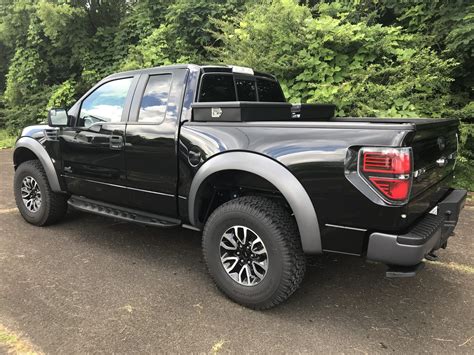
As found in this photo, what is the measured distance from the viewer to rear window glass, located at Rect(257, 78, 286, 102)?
4.30 m

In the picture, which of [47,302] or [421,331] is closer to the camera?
[421,331]

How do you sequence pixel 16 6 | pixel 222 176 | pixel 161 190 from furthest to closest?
pixel 16 6, pixel 161 190, pixel 222 176

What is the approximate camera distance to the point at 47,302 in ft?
9.87

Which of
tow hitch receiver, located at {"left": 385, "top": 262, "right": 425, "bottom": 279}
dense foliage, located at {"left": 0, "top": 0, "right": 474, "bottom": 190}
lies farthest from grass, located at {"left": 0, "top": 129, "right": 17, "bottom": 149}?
tow hitch receiver, located at {"left": 385, "top": 262, "right": 425, "bottom": 279}

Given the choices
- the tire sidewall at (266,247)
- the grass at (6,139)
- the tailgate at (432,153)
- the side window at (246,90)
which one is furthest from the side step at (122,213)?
the grass at (6,139)

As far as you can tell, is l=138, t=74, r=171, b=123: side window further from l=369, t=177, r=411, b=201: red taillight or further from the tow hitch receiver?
the tow hitch receiver

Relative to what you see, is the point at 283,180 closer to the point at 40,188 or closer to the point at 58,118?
the point at 58,118

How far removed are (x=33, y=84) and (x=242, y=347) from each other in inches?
468

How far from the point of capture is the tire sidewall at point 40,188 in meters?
4.56

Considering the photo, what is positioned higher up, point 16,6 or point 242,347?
point 16,6

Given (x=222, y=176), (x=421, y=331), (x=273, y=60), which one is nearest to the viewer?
(x=421, y=331)

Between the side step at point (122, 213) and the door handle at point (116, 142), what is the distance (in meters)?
0.61

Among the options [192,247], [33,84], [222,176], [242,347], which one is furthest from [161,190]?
[33,84]

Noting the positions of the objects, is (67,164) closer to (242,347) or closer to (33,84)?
(242,347)
